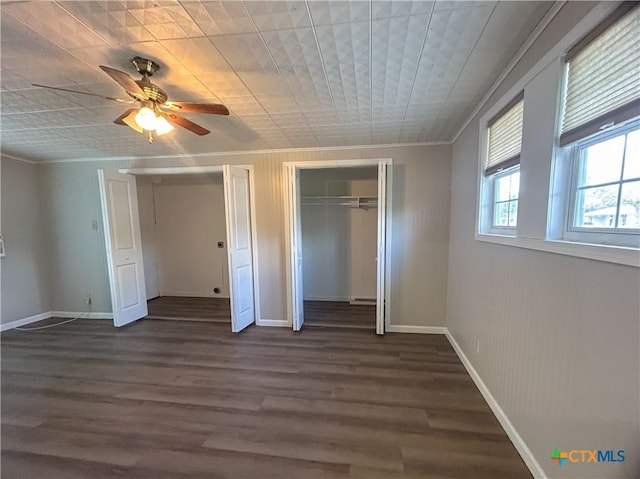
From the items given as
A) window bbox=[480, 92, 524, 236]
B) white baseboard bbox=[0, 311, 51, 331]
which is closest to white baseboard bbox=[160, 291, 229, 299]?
white baseboard bbox=[0, 311, 51, 331]

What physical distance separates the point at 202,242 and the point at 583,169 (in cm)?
518

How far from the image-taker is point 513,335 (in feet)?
5.36

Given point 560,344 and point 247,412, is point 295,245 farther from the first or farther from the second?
point 560,344

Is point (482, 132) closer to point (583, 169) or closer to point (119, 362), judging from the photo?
point (583, 169)

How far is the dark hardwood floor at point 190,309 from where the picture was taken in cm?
389

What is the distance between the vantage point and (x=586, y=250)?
1038 millimetres

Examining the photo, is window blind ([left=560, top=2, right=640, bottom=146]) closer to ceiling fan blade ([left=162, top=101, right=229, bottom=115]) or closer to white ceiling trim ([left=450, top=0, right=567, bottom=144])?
white ceiling trim ([left=450, top=0, right=567, bottom=144])

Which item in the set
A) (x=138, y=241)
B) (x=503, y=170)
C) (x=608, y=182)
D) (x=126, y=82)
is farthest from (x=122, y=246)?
(x=608, y=182)

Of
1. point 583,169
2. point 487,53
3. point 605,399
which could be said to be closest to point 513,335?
point 605,399

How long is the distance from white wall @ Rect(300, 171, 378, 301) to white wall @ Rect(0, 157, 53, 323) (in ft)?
13.0

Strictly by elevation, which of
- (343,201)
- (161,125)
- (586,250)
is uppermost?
(161,125)

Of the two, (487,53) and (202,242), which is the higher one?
(487,53)

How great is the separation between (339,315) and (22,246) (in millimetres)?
4676

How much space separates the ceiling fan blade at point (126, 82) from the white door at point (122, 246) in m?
2.28
